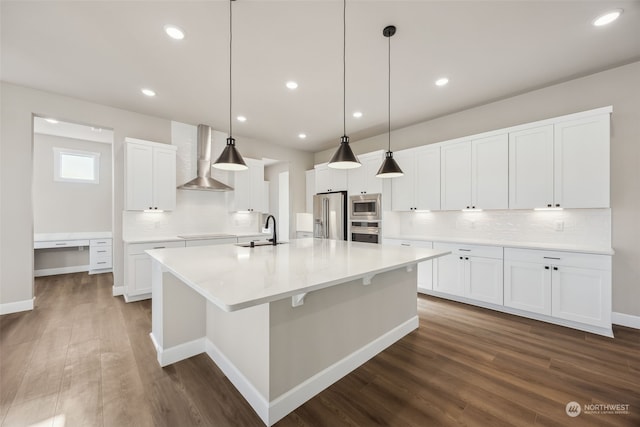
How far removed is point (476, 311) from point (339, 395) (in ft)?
8.17

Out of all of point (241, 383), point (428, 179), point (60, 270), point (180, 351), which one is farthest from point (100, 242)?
point (428, 179)

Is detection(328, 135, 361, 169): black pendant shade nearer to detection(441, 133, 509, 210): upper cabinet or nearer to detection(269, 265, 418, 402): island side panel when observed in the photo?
detection(269, 265, 418, 402): island side panel

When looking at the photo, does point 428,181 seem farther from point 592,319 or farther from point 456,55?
point 592,319

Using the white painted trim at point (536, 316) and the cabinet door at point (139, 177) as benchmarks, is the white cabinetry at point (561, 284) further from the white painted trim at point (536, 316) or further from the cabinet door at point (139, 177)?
the cabinet door at point (139, 177)

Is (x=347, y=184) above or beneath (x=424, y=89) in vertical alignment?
beneath

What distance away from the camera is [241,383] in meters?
1.83

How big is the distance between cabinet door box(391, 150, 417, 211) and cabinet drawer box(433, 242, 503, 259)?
2.95 feet

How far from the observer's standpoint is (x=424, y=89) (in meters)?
3.35

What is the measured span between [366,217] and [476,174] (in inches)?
74.0

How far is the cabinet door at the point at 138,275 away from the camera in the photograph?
3707mm

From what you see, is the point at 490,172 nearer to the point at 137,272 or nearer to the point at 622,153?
the point at 622,153

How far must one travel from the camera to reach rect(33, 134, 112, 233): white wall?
536cm

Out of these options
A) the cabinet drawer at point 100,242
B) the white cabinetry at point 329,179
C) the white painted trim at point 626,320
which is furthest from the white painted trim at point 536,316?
the cabinet drawer at point 100,242

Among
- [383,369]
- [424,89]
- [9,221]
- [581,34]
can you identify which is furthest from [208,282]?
[9,221]
